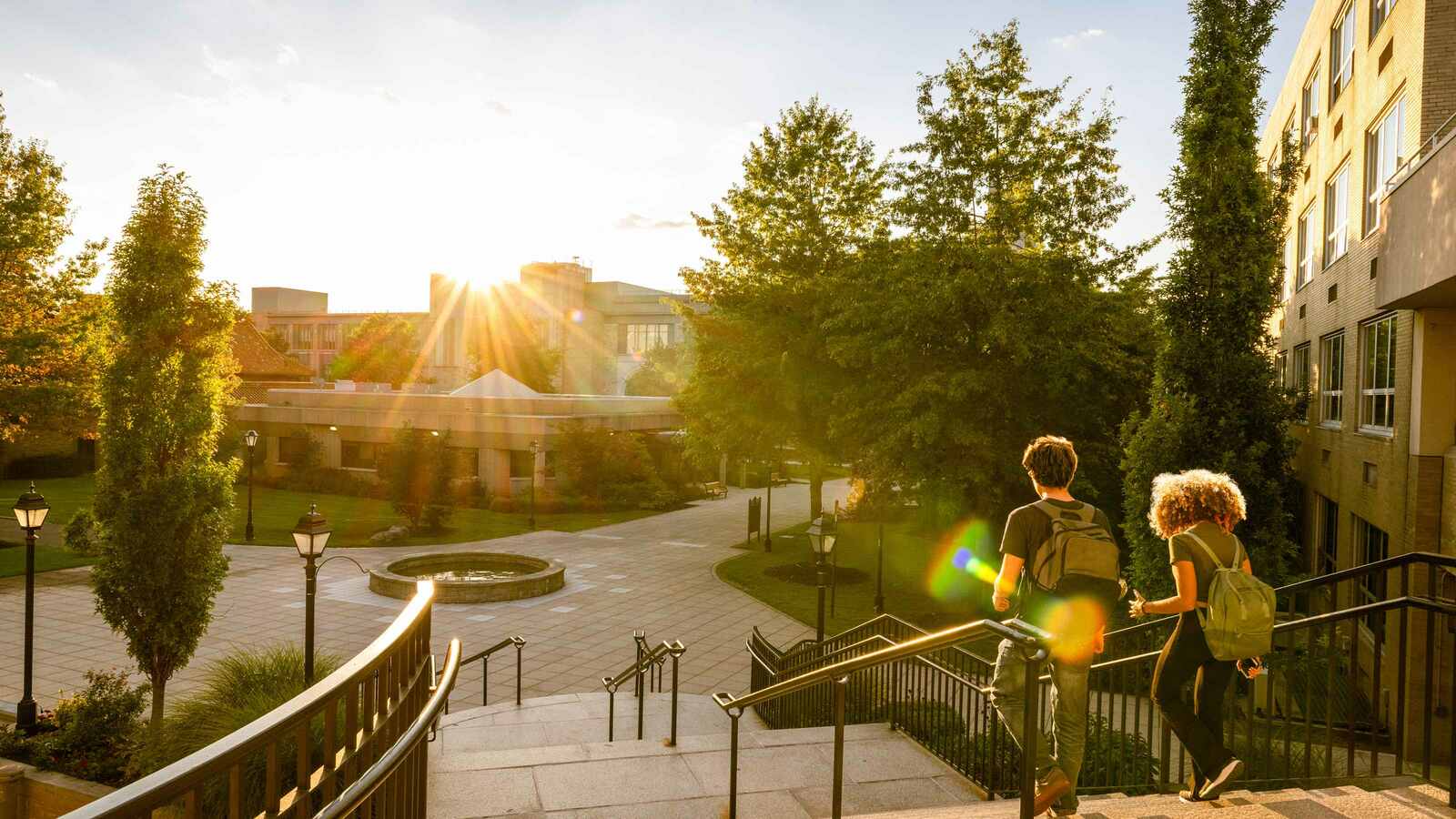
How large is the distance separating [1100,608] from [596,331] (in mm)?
106337

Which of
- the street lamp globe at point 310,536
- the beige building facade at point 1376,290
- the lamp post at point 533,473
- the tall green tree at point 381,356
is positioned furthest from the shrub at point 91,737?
the tall green tree at point 381,356

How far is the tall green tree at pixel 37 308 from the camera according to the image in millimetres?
24094

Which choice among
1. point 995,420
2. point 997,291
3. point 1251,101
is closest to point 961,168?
point 997,291

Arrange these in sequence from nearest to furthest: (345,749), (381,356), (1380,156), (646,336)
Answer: (345,749)
(1380,156)
(381,356)
(646,336)

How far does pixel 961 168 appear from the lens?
19.7 meters

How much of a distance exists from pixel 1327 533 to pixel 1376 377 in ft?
18.1

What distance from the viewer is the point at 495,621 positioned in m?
19.2

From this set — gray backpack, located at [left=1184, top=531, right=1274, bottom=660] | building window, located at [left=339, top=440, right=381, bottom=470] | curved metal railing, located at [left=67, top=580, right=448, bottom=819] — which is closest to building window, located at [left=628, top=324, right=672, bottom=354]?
building window, located at [left=339, top=440, right=381, bottom=470]

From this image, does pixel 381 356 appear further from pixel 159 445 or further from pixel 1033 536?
pixel 1033 536

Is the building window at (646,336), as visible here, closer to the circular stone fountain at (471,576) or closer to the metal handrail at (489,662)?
the circular stone fountain at (471,576)

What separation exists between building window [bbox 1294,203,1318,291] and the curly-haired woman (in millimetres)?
17756

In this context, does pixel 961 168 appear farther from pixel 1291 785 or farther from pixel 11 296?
pixel 11 296

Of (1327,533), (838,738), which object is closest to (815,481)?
(1327,533)

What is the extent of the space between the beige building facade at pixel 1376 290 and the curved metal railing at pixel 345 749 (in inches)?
194
